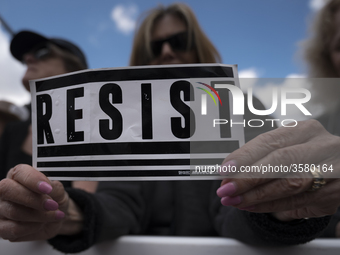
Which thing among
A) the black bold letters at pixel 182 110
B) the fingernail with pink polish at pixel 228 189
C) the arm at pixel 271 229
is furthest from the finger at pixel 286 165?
the arm at pixel 271 229

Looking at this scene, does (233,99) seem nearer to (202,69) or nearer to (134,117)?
(202,69)

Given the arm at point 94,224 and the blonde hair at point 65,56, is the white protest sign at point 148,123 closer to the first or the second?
the arm at point 94,224

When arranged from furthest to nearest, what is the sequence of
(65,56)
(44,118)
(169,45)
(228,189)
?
(65,56) < (169,45) < (44,118) < (228,189)

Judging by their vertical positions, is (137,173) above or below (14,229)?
above

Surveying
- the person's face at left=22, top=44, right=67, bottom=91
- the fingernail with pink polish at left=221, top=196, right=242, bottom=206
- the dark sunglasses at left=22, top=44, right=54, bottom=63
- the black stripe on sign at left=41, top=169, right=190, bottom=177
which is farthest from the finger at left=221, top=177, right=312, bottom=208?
the dark sunglasses at left=22, top=44, right=54, bottom=63

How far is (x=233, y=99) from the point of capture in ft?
1.44

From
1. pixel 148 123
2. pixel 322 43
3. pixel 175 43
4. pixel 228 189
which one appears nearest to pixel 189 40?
pixel 175 43

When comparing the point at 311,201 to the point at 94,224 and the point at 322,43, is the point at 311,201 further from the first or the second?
the point at 322,43

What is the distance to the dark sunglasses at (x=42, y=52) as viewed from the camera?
1.00 meters

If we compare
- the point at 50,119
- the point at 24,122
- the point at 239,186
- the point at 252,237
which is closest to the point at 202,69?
the point at 239,186

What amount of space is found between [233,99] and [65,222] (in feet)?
2.00

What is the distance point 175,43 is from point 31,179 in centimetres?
78

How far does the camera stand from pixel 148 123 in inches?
17.0

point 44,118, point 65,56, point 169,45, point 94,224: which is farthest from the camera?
point 65,56
